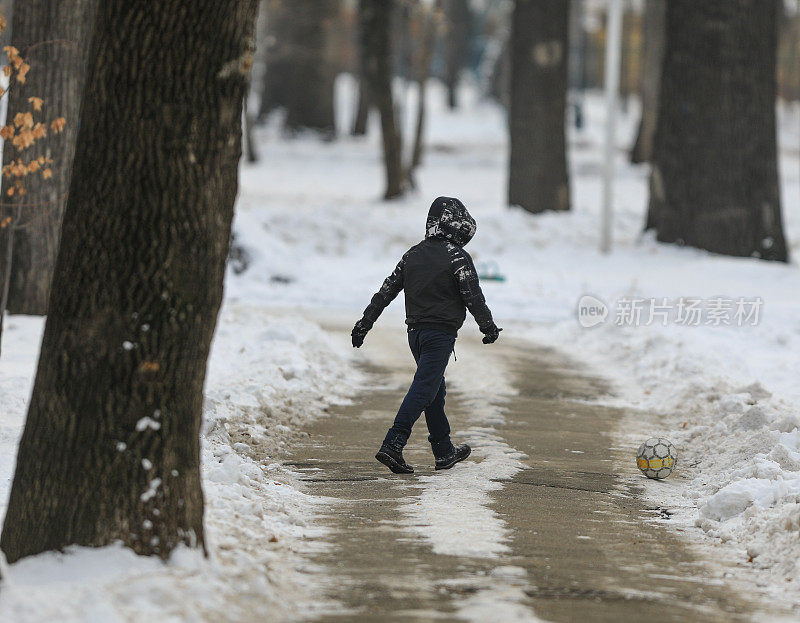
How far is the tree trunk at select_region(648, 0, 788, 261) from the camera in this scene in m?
17.1

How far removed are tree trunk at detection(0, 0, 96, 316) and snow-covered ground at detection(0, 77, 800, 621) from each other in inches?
34.5

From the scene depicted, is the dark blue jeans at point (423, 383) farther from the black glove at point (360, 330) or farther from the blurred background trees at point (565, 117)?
the blurred background trees at point (565, 117)

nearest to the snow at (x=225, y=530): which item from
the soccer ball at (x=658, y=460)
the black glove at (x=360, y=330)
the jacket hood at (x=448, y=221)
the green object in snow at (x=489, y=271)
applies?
the black glove at (x=360, y=330)

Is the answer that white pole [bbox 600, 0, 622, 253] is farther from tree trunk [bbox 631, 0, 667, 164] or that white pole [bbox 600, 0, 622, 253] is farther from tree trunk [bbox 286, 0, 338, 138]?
tree trunk [bbox 286, 0, 338, 138]

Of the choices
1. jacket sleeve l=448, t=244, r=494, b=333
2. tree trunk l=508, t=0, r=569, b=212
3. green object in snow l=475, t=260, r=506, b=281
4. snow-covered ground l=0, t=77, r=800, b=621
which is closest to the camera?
snow-covered ground l=0, t=77, r=800, b=621

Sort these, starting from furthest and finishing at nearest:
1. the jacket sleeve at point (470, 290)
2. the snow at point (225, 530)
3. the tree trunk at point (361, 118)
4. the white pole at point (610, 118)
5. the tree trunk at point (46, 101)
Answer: the tree trunk at point (361, 118) → the white pole at point (610, 118) → the tree trunk at point (46, 101) → the jacket sleeve at point (470, 290) → the snow at point (225, 530)

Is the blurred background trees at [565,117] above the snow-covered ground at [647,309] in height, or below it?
above

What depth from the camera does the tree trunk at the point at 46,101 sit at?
1122 cm

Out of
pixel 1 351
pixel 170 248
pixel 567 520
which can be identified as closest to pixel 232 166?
pixel 170 248

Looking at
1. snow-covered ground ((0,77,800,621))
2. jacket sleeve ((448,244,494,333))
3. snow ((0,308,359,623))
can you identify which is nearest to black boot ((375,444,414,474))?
snow-covered ground ((0,77,800,621))

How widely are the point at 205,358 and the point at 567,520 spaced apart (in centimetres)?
235

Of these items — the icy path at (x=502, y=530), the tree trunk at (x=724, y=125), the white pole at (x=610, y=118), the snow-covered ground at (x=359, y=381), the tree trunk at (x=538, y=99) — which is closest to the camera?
the snow-covered ground at (x=359, y=381)

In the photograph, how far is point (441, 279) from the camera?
730cm

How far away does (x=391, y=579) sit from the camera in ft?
17.3
